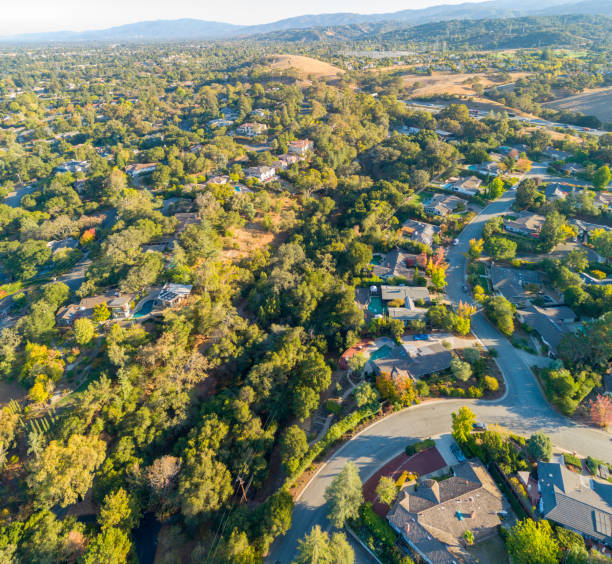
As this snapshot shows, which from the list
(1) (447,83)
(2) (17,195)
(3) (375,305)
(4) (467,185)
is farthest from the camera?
(1) (447,83)

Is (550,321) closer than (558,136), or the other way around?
(550,321)

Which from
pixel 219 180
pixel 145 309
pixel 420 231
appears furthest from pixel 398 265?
pixel 219 180

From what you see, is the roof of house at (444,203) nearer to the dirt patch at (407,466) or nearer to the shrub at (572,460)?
the shrub at (572,460)

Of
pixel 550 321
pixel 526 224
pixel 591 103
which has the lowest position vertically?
pixel 550 321

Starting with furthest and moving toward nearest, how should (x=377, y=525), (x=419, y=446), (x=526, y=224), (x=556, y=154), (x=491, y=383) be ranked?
1. (x=556, y=154)
2. (x=526, y=224)
3. (x=491, y=383)
4. (x=419, y=446)
5. (x=377, y=525)

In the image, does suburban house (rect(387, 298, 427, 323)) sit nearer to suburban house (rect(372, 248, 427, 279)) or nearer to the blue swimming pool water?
suburban house (rect(372, 248, 427, 279))

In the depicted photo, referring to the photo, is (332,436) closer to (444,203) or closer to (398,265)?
(398,265)
